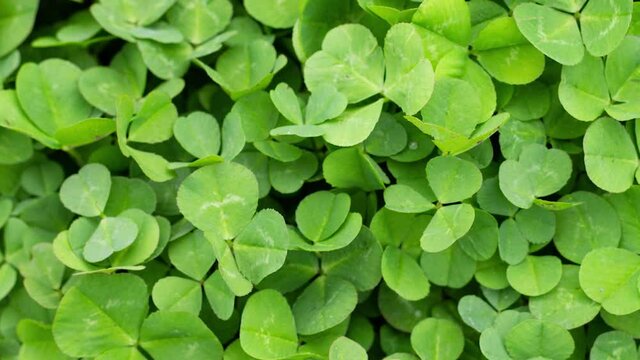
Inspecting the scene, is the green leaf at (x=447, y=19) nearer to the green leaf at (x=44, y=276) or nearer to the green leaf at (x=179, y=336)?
the green leaf at (x=179, y=336)

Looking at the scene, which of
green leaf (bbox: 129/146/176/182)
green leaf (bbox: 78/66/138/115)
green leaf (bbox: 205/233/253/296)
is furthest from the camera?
green leaf (bbox: 78/66/138/115)

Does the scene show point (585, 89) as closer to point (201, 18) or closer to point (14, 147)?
point (201, 18)

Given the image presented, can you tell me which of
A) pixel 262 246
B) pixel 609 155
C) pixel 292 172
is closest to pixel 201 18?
pixel 292 172

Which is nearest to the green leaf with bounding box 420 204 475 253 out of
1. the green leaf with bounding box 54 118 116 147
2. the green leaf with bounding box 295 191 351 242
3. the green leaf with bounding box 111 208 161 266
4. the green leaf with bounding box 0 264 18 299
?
the green leaf with bounding box 295 191 351 242

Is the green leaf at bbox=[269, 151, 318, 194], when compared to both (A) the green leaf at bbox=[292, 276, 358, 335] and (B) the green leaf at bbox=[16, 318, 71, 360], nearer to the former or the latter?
(A) the green leaf at bbox=[292, 276, 358, 335]

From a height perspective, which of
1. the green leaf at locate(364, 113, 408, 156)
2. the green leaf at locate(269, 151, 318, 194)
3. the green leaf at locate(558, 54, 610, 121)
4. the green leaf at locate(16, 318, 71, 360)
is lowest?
the green leaf at locate(16, 318, 71, 360)

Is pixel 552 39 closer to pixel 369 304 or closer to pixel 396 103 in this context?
pixel 396 103

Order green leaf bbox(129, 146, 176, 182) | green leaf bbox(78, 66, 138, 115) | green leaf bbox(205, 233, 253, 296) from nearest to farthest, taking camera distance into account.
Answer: green leaf bbox(205, 233, 253, 296)
green leaf bbox(129, 146, 176, 182)
green leaf bbox(78, 66, 138, 115)
